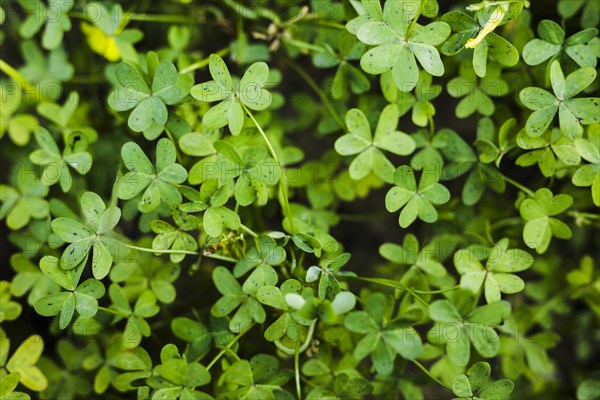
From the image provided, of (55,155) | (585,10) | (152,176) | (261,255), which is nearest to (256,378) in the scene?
(261,255)

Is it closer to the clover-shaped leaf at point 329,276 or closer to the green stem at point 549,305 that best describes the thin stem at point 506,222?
the green stem at point 549,305

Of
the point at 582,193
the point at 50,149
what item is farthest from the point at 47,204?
the point at 582,193

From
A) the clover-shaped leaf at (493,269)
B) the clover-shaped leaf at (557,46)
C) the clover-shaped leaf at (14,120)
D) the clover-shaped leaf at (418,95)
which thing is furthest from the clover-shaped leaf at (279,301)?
the clover-shaped leaf at (14,120)

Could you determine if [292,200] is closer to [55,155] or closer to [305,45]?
[305,45]

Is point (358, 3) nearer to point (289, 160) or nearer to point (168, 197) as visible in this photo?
point (289, 160)

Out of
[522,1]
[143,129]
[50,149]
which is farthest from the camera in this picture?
[50,149]

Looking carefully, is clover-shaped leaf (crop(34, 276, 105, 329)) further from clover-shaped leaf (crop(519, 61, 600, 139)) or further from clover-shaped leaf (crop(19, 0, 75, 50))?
clover-shaped leaf (crop(519, 61, 600, 139))

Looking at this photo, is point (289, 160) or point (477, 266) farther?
point (289, 160)

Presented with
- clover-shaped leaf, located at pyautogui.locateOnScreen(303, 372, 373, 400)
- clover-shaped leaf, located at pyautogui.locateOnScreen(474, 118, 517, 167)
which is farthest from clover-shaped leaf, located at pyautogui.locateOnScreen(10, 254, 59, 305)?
clover-shaped leaf, located at pyautogui.locateOnScreen(474, 118, 517, 167)
